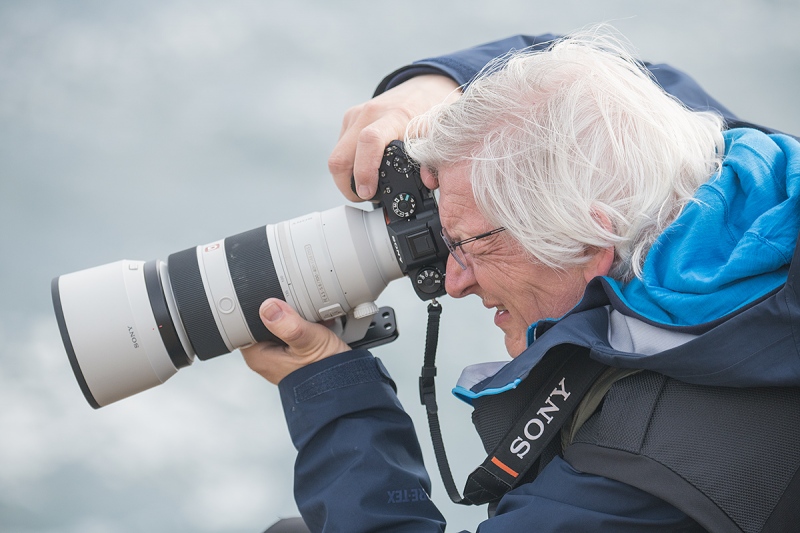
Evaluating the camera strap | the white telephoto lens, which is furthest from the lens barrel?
the camera strap

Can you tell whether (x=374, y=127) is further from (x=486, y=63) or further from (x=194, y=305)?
(x=194, y=305)

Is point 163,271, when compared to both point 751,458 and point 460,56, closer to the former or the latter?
point 460,56

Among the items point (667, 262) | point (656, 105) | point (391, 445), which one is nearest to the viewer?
point (667, 262)

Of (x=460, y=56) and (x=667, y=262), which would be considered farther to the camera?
(x=460, y=56)

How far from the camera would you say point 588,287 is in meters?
1.04

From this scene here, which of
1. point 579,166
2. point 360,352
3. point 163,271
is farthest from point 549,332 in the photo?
point 163,271

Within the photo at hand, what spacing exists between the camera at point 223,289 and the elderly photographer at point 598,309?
0.16 ft

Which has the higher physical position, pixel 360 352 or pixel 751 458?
pixel 360 352

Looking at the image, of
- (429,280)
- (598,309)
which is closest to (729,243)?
(598,309)

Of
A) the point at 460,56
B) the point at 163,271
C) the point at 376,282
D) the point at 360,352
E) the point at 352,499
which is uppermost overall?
the point at 460,56

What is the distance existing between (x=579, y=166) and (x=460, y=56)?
A: 619 mm

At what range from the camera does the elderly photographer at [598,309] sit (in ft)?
2.92

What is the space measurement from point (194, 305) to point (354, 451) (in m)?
0.35

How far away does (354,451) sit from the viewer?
1.28 meters
